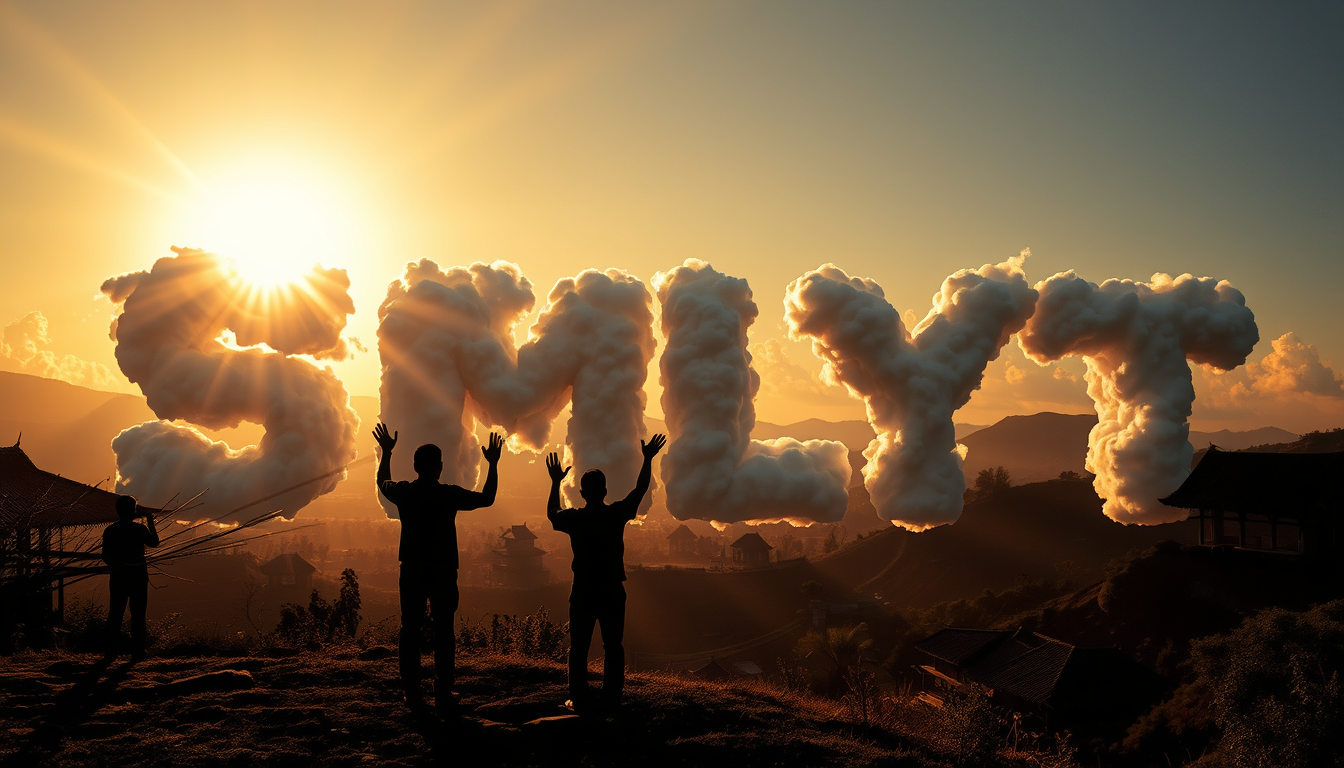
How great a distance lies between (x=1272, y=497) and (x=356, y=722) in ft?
128

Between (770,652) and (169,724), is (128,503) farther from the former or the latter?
(770,652)

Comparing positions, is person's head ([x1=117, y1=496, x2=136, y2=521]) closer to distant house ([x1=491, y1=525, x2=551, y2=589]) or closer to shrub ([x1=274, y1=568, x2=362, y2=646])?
shrub ([x1=274, y1=568, x2=362, y2=646])

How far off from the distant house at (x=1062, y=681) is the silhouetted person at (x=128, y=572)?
75.4 ft

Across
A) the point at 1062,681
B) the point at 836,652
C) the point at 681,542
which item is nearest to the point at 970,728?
the point at 1062,681

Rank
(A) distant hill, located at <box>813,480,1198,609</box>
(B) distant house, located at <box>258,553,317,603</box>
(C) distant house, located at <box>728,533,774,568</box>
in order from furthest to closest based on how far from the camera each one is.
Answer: (B) distant house, located at <box>258,553,317,603</box> → (C) distant house, located at <box>728,533,774,568</box> → (A) distant hill, located at <box>813,480,1198,609</box>

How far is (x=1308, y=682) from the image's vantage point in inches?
773

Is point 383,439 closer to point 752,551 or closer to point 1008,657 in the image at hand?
point 1008,657

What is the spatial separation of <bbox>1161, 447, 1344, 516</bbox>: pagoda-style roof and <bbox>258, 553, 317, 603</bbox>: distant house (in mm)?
84790

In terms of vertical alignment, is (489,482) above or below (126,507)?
above

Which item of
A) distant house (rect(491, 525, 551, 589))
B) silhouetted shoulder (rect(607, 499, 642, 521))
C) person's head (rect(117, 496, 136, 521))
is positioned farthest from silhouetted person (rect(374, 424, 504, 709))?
distant house (rect(491, 525, 551, 589))

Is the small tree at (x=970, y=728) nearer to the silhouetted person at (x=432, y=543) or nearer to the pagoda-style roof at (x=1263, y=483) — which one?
the silhouetted person at (x=432, y=543)

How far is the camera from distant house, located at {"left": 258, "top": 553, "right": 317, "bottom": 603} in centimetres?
8912

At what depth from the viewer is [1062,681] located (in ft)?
92.2

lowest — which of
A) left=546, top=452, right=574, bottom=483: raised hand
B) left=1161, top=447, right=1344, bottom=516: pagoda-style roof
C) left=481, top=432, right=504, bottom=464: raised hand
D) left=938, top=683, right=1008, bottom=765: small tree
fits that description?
left=938, top=683, right=1008, bottom=765: small tree
